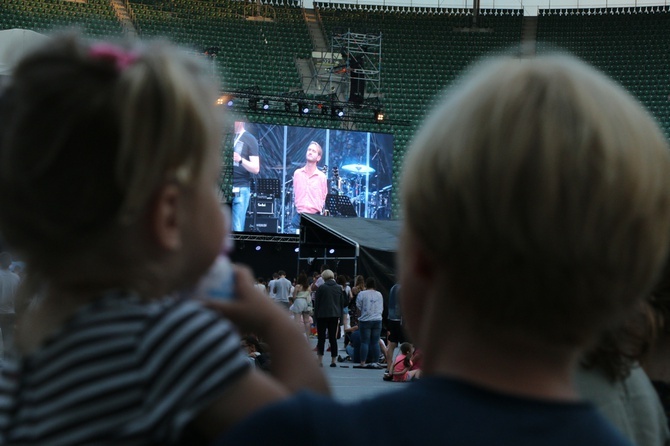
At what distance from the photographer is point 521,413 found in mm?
652

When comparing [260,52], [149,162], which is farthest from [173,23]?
[149,162]

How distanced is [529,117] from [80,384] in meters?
0.42

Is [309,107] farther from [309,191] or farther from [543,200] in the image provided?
[543,200]

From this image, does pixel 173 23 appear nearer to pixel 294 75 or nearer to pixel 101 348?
pixel 294 75

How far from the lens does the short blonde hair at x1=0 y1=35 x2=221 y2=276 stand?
741mm

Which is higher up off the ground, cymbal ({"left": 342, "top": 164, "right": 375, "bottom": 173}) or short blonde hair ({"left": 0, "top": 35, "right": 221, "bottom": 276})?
short blonde hair ({"left": 0, "top": 35, "right": 221, "bottom": 276})

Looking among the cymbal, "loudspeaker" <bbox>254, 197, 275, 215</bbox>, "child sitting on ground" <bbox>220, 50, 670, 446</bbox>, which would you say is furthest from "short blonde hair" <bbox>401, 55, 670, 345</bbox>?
the cymbal

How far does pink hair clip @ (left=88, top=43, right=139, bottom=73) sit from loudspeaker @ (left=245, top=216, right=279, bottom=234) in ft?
66.8

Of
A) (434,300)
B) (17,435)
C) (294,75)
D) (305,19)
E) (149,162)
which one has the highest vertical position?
(305,19)

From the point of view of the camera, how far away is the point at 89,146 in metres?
0.74

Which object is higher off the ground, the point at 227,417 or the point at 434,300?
the point at 434,300

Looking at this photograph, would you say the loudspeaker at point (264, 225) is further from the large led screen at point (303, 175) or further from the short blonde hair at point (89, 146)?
the short blonde hair at point (89, 146)

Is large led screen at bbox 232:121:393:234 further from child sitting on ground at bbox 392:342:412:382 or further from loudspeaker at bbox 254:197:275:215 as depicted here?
child sitting on ground at bbox 392:342:412:382

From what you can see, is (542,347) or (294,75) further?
(294,75)
